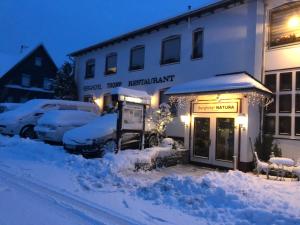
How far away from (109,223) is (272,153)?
25.0 ft

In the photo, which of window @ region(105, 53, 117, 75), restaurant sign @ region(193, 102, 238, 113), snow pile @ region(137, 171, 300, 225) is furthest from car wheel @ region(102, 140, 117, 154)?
window @ region(105, 53, 117, 75)

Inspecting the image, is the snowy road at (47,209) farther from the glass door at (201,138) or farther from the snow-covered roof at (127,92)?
the glass door at (201,138)

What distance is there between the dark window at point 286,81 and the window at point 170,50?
5.58 metres

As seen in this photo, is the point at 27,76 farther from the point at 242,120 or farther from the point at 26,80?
the point at 242,120

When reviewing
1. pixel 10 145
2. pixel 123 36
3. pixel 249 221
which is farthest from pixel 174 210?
pixel 123 36

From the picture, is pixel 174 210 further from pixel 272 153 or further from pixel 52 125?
pixel 52 125

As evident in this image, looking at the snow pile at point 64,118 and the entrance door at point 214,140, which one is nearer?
the entrance door at point 214,140

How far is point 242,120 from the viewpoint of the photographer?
1154cm

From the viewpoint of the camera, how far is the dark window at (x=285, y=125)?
1159 cm

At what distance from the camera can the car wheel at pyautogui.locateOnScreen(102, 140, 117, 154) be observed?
12.3 metres

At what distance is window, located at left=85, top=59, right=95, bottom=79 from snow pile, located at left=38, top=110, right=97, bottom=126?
6306 mm

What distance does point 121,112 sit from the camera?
12.1 metres

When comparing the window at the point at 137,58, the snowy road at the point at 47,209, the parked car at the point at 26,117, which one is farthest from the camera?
the window at the point at 137,58

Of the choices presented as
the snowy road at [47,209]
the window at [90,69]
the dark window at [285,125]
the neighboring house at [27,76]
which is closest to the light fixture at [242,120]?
the dark window at [285,125]
